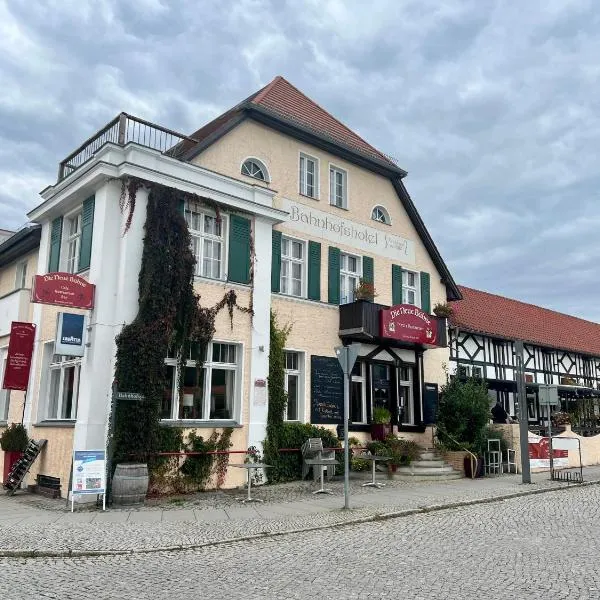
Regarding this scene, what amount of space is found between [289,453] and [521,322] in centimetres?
1512

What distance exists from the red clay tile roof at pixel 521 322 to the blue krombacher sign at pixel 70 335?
1335 centimetres

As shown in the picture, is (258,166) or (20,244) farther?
(20,244)

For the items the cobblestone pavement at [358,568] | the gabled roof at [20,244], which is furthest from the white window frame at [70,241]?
the cobblestone pavement at [358,568]

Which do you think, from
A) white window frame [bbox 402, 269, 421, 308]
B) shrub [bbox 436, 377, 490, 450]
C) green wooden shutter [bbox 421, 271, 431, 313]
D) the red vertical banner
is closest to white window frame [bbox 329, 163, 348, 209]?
white window frame [bbox 402, 269, 421, 308]

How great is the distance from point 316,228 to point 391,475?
6868 millimetres

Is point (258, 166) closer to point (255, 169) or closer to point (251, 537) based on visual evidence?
point (255, 169)

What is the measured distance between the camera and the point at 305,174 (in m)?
18.2

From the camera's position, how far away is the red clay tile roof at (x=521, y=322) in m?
24.2

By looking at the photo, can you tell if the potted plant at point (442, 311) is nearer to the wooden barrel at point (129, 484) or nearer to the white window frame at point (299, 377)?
the white window frame at point (299, 377)

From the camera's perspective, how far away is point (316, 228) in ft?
58.9

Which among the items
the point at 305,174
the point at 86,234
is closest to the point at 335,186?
the point at 305,174

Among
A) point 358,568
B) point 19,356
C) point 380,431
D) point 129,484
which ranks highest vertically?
point 19,356

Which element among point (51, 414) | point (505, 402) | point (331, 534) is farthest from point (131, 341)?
point (505, 402)

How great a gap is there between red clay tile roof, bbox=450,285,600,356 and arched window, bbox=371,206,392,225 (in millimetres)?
4472
